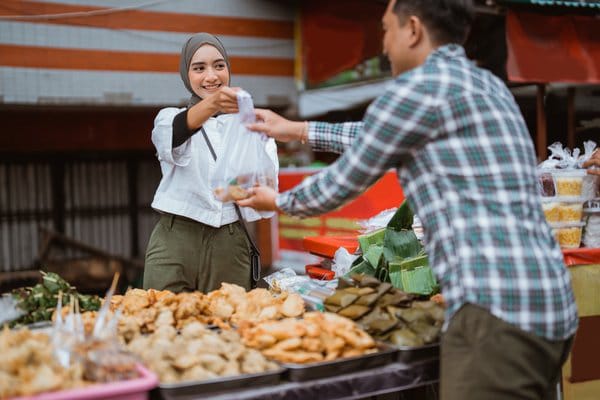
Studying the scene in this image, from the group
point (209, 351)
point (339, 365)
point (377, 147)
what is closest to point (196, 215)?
point (209, 351)

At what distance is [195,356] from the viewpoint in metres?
2.18

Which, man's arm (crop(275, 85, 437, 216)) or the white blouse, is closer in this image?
man's arm (crop(275, 85, 437, 216))

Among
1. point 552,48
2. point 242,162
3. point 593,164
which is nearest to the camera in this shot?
point 242,162

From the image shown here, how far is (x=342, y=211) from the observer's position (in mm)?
8117

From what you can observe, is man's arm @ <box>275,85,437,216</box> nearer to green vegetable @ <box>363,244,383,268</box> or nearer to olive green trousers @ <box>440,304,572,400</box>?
olive green trousers @ <box>440,304,572,400</box>

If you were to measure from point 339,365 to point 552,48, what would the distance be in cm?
528

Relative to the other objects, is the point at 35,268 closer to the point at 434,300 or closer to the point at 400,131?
the point at 434,300

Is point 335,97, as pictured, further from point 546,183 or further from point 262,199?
point 262,199

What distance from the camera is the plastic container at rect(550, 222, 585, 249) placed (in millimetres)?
3375

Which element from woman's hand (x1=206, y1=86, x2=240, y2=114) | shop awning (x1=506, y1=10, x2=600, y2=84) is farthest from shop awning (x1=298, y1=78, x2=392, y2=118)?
woman's hand (x1=206, y1=86, x2=240, y2=114)

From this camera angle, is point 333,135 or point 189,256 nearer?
point 333,135

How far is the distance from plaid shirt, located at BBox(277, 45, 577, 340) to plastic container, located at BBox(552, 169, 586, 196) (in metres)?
1.40

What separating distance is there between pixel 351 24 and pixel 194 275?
5.67 metres

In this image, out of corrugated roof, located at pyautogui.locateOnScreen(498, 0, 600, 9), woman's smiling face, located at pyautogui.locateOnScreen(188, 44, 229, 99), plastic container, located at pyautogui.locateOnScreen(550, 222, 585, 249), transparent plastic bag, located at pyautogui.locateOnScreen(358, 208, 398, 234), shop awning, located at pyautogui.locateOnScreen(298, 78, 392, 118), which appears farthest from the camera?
shop awning, located at pyautogui.locateOnScreen(298, 78, 392, 118)
